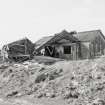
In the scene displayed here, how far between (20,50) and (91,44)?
1054 centimetres

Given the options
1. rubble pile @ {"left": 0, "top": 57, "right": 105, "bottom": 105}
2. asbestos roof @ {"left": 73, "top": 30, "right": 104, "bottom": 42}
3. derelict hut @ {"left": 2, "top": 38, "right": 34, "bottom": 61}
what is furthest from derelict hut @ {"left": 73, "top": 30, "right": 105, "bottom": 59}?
rubble pile @ {"left": 0, "top": 57, "right": 105, "bottom": 105}

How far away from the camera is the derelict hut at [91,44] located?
27.2 m

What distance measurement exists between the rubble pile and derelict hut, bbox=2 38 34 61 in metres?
7.87

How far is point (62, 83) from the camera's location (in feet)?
35.8

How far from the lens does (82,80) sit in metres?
10.5

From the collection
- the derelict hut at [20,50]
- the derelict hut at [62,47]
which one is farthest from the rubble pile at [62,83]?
the derelict hut at [62,47]

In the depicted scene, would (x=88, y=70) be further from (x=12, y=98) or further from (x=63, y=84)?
(x=12, y=98)

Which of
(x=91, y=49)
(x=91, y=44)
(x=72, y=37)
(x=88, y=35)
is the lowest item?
(x=91, y=49)

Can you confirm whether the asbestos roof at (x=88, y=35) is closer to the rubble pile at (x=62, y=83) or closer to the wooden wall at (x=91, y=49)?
the wooden wall at (x=91, y=49)

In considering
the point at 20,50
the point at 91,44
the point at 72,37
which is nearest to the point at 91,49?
the point at 91,44

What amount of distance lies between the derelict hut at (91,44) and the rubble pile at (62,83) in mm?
14410

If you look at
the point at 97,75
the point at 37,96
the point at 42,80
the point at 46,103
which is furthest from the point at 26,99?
the point at 97,75

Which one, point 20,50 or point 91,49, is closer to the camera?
point 20,50

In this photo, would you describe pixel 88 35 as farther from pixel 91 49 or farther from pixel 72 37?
pixel 72 37
